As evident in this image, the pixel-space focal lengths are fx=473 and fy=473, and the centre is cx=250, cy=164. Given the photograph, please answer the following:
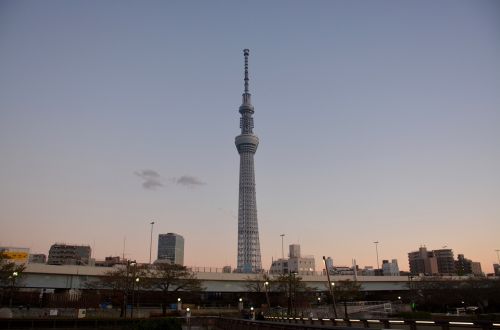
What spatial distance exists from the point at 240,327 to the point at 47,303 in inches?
2575

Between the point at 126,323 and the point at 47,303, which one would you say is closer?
the point at 126,323

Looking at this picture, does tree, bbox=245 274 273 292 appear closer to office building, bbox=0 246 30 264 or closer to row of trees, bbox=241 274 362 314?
row of trees, bbox=241 274 362 314

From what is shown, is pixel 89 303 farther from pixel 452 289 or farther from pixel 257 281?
pixel 452 289

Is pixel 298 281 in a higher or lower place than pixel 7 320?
higher

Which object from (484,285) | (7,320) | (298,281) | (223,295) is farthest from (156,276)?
(484,285)

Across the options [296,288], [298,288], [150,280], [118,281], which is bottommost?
[296,288]

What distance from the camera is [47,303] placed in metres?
88.0

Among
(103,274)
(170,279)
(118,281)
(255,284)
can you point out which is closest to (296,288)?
(255,284)

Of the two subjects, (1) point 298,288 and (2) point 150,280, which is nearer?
(2) point 150,280

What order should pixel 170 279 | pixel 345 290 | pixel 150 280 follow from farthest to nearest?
pixel 345 290 < pixel 170 279 < pixel 150 280

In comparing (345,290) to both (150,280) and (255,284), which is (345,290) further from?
(150,280)

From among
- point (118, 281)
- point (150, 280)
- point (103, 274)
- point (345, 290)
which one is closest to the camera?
point (118, 281)

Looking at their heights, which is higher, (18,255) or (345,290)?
(18,255)

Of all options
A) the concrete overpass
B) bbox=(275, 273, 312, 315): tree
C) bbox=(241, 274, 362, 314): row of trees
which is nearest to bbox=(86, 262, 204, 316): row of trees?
the concrete overpass
